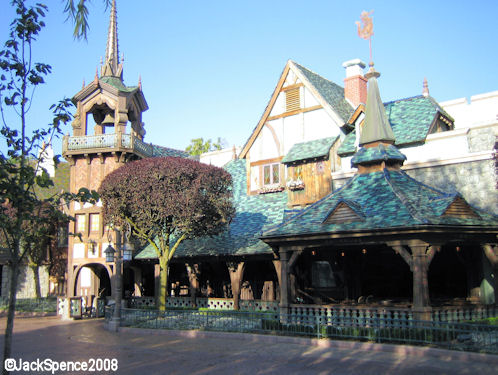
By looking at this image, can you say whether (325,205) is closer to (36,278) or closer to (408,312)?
(408,312)

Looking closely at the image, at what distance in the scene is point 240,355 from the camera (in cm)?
1418

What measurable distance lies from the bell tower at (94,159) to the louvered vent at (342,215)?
15.8m

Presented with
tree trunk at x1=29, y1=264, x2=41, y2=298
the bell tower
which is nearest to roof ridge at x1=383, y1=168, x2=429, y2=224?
the bell tower

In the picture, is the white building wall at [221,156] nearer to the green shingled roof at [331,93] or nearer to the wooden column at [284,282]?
the green shingled roof at [331,93]


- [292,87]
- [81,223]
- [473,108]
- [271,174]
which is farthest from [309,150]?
[81,223]

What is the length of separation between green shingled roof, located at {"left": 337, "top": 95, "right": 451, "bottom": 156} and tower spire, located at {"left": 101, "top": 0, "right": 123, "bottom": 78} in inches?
651

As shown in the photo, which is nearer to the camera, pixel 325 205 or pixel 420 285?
pixel 420 285

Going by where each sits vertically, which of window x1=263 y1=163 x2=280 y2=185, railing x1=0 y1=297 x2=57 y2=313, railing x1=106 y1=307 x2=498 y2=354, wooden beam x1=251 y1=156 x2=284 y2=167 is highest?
wooden beam x1=251 y1=156 x2=284 y2=167

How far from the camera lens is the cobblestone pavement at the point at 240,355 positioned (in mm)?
12031

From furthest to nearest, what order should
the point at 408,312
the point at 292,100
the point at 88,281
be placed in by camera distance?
the point at 88,281 < the point at 292,100 < the point at 408,312

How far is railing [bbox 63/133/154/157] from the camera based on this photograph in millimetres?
30359

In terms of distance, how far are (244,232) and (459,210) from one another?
12.5m

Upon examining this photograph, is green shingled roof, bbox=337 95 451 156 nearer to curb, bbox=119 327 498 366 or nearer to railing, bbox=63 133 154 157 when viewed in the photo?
railing, bbox=63 133 154 157

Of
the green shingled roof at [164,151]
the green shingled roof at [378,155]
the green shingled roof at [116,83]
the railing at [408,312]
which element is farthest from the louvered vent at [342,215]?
the green shingled roof at [164,151]
